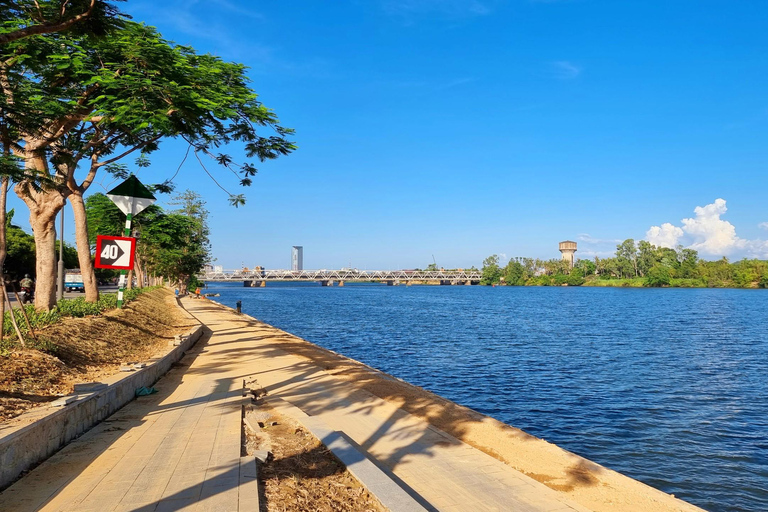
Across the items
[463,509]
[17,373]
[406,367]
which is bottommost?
[406,367]

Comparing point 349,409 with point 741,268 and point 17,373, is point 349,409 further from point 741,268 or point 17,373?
point 741,268

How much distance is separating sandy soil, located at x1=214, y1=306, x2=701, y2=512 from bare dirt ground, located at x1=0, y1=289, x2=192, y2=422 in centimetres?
639

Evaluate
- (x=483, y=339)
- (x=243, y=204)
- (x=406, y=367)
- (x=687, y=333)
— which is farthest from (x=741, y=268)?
(x=243, y=204)

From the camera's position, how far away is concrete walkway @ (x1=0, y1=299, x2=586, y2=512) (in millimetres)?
5480

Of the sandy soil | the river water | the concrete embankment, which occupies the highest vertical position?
the concrete embankment

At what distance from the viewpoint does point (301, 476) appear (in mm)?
6363

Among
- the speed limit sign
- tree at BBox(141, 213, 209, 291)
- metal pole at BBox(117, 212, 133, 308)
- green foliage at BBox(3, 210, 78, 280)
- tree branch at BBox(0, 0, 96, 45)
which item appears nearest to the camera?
tree branch at BBox(0, 0, 96, 45)

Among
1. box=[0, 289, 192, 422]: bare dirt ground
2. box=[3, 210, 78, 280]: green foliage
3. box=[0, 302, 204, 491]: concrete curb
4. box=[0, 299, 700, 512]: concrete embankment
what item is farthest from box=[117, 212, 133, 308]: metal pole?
box=[3, 210, 78, 280]: green foliage

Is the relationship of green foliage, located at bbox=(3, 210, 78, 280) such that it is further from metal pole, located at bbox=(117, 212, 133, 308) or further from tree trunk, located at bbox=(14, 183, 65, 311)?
metal pole, located at bbox=(117, 212, 133, 308)

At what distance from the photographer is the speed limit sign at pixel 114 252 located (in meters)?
10.7

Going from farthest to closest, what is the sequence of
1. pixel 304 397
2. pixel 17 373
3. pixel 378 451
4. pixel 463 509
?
1. pixel 304 397
2. pixel 17 373
3. pixel 378 451
4. pixel 463 509

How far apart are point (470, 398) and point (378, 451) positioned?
32.9ft

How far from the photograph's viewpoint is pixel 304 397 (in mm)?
11406

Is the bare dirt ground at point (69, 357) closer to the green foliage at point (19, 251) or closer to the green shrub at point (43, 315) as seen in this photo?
the green shrub at point (43, 315)
